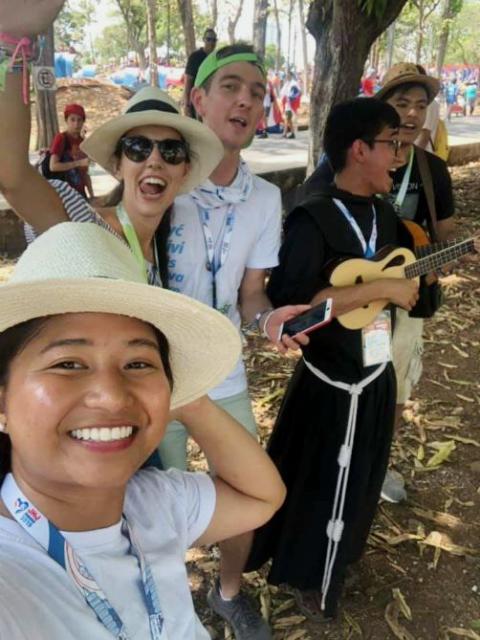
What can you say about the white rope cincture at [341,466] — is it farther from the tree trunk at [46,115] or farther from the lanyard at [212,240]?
the tree trunk at [46,115]

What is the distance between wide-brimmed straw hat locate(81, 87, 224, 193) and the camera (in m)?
2.26

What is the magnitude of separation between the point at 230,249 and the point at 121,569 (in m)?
1.48

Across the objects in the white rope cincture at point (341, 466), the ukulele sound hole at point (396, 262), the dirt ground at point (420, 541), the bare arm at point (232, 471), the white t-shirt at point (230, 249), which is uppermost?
the white t-shirt at point (230, 249)

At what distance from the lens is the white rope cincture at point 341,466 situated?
267cm

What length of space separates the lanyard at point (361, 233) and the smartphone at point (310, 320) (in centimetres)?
39

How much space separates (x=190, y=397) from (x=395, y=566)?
223cm

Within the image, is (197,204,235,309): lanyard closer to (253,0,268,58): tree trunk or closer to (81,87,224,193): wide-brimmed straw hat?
(81,87,224,193): wide-brimmed straw hat

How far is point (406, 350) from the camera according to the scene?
362cm

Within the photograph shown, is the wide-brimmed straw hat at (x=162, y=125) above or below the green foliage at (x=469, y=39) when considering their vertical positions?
below

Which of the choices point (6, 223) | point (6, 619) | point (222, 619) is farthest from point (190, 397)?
point (6, 223)

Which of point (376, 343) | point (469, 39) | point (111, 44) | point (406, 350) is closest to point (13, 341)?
point (376, 343)

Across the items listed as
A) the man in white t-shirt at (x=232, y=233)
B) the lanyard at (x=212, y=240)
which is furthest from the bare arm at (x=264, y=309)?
the lanyard at (x=212, y=240)

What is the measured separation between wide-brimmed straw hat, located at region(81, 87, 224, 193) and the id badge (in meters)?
1.04

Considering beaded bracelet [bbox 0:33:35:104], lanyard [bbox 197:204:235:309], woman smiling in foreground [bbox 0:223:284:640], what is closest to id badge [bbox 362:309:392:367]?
lanyard [bbox 197:204:235:309]
